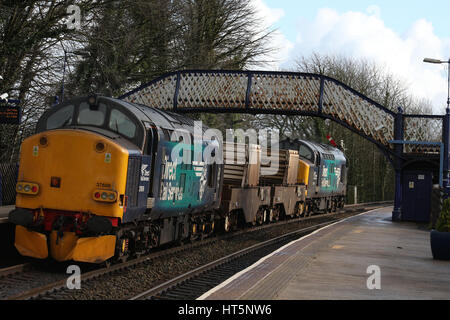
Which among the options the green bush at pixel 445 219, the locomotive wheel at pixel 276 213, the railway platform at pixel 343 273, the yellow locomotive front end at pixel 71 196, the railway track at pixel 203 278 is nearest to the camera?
the railway platform at pixel 343 273

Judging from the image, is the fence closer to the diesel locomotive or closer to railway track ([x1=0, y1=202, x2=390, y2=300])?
railway track ([x1=0, y1=202, x2=390, y2=300])

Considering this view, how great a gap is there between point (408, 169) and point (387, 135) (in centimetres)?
179

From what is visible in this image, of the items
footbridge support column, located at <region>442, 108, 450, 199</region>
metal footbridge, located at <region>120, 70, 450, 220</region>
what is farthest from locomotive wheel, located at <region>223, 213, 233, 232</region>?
footbridge support column, located at <region>442, 108, 450, 199</region>

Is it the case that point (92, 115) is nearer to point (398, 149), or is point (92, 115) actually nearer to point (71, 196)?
point (71, 196)

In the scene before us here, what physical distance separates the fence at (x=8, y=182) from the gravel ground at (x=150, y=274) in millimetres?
9261

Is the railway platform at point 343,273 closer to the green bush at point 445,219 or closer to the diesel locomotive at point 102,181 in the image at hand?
the green bush at point 445,219

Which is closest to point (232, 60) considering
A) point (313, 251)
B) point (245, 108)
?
point (245, 108)

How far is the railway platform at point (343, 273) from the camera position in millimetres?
9758

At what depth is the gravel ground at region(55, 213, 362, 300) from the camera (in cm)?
1012

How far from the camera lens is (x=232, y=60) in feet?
133

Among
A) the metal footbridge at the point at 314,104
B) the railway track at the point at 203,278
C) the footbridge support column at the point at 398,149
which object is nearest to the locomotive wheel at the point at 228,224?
the railway track at the point at 203,278

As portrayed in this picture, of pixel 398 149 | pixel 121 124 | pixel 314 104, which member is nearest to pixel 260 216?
pixel 314 104
